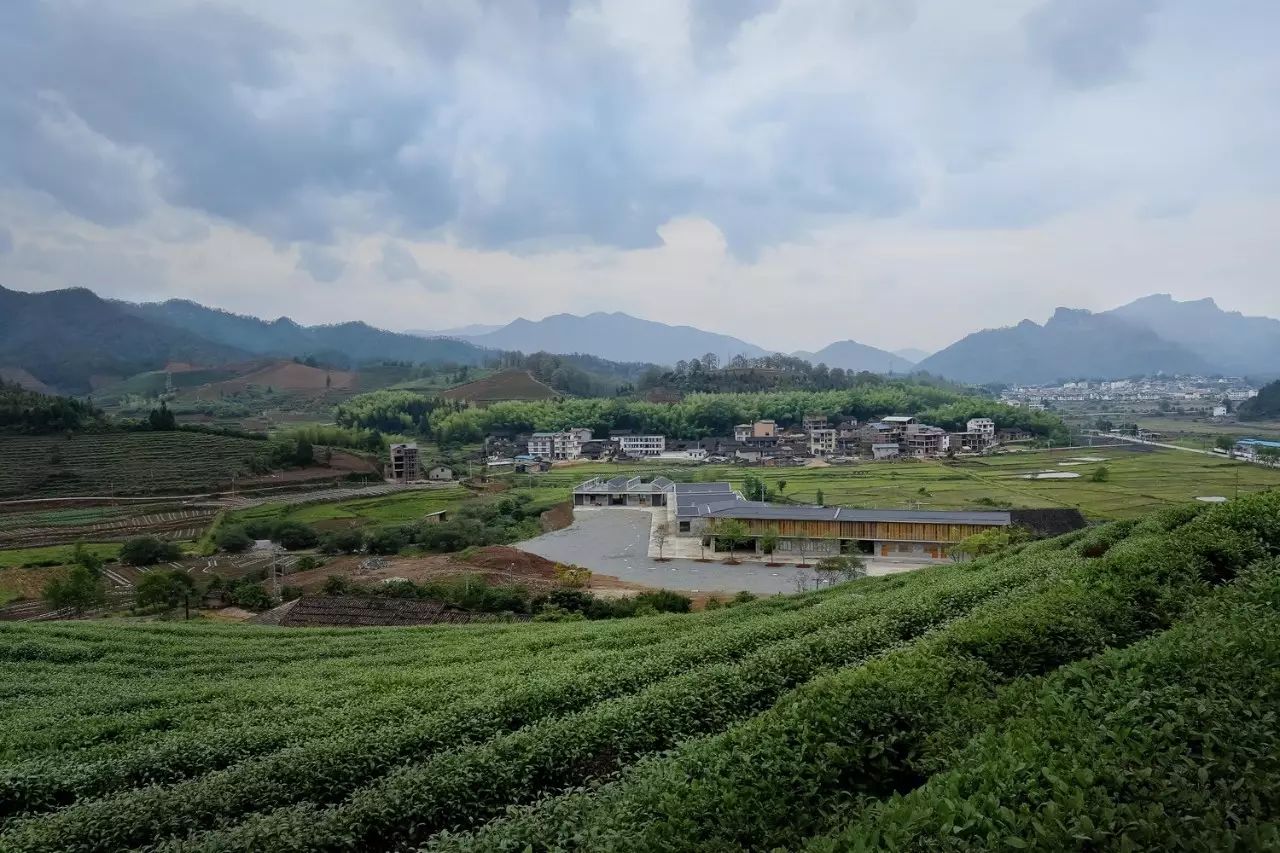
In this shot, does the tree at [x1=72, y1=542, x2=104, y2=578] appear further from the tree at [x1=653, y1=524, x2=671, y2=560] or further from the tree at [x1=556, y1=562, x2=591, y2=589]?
the tree at [x1=653, y1=524, x2=671, y2=560]

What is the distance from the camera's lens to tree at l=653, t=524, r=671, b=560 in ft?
Answer: 94.8

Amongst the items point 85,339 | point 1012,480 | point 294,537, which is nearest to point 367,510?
point 294,537

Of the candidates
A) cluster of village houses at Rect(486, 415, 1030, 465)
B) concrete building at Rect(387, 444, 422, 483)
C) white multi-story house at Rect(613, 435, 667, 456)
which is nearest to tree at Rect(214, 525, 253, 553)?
concrete building at Rect(387, 444, 422, 483)

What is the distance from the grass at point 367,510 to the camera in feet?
115

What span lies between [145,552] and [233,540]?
3.31 meters

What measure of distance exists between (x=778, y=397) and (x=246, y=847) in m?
77.4

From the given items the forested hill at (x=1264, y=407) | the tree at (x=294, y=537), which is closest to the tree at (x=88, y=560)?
the tree at (x=294, y=537)

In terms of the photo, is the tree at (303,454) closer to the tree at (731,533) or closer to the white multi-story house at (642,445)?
the white multi-story house at (642,445)

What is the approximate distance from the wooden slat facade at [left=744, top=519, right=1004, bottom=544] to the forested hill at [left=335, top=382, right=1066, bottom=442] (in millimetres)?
44378

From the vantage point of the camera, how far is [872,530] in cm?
2648

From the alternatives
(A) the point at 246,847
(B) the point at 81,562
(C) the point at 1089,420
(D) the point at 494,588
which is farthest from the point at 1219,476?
(C) the point at 1089,420

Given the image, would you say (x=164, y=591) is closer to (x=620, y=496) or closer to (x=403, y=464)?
(x=620, y=496)

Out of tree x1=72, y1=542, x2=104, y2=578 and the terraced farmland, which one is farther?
the terraced farmland

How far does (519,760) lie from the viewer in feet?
16.3
